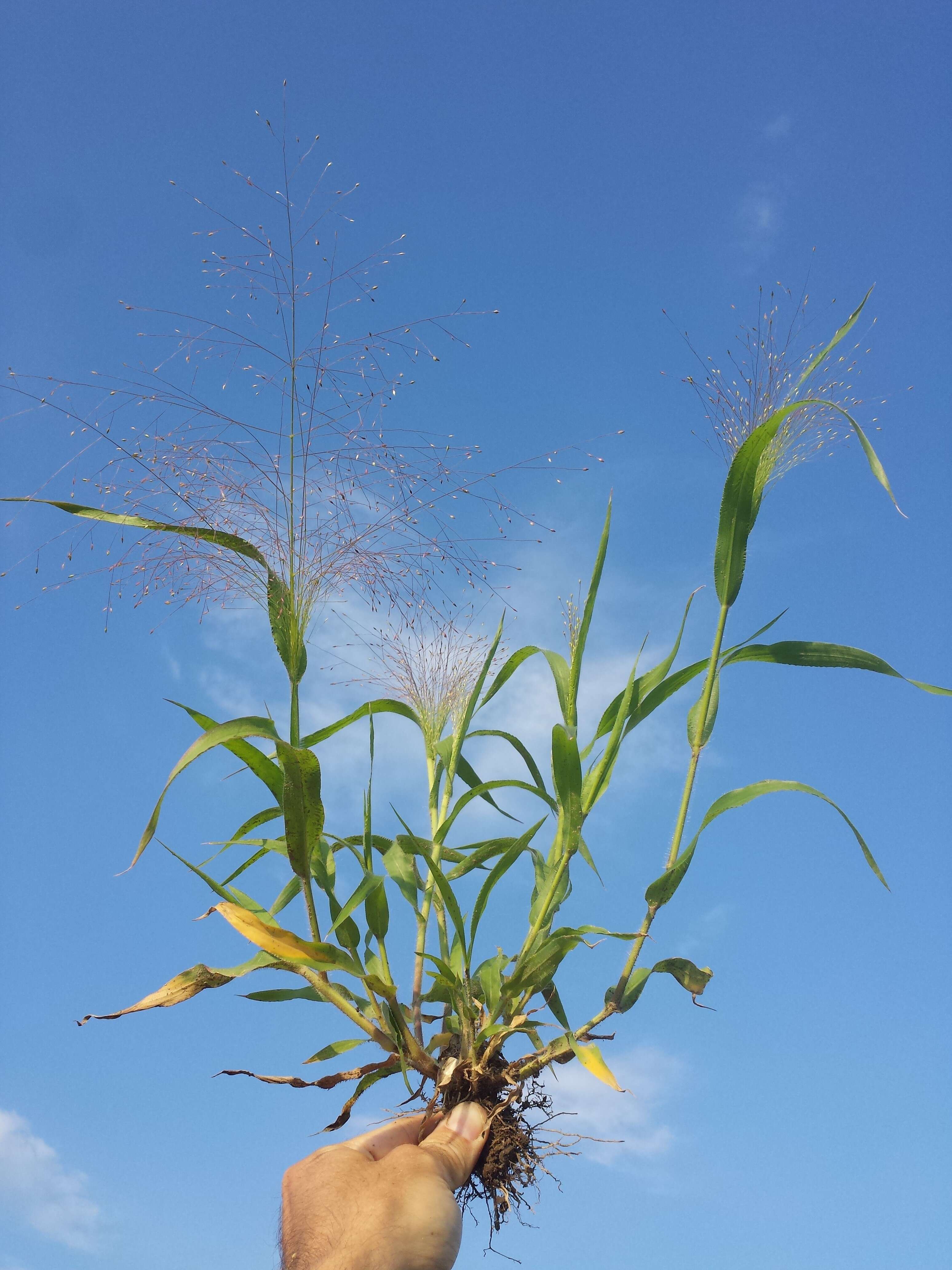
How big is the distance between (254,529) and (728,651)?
95cm

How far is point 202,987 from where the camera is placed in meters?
1.78

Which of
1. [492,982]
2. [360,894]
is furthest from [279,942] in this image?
[492,982]

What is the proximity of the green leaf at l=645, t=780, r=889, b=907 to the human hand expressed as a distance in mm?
528

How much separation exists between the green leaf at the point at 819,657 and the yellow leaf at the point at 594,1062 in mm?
758

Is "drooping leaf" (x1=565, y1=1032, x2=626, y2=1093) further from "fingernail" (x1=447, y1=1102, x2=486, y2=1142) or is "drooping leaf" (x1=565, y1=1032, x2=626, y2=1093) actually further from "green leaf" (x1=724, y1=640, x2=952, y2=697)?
"green leaf" (x1=724, y1=640, x2=952, y2=697)

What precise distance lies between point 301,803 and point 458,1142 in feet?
2.24

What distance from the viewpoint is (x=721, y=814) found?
6.20 feet

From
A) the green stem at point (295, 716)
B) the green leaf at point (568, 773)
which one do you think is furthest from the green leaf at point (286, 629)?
A: the green leaf at point (568, 773)

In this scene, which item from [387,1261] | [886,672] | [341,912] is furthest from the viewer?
[886,672]

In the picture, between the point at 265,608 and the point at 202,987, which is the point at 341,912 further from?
the point at 265,608

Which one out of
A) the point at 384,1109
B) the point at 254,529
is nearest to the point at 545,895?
the point at 384,1109

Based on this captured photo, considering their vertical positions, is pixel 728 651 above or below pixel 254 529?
below

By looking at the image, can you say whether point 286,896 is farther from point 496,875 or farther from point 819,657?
point 819,657

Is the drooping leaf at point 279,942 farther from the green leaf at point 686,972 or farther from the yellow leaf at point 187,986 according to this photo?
the green leaf at point 686,972
